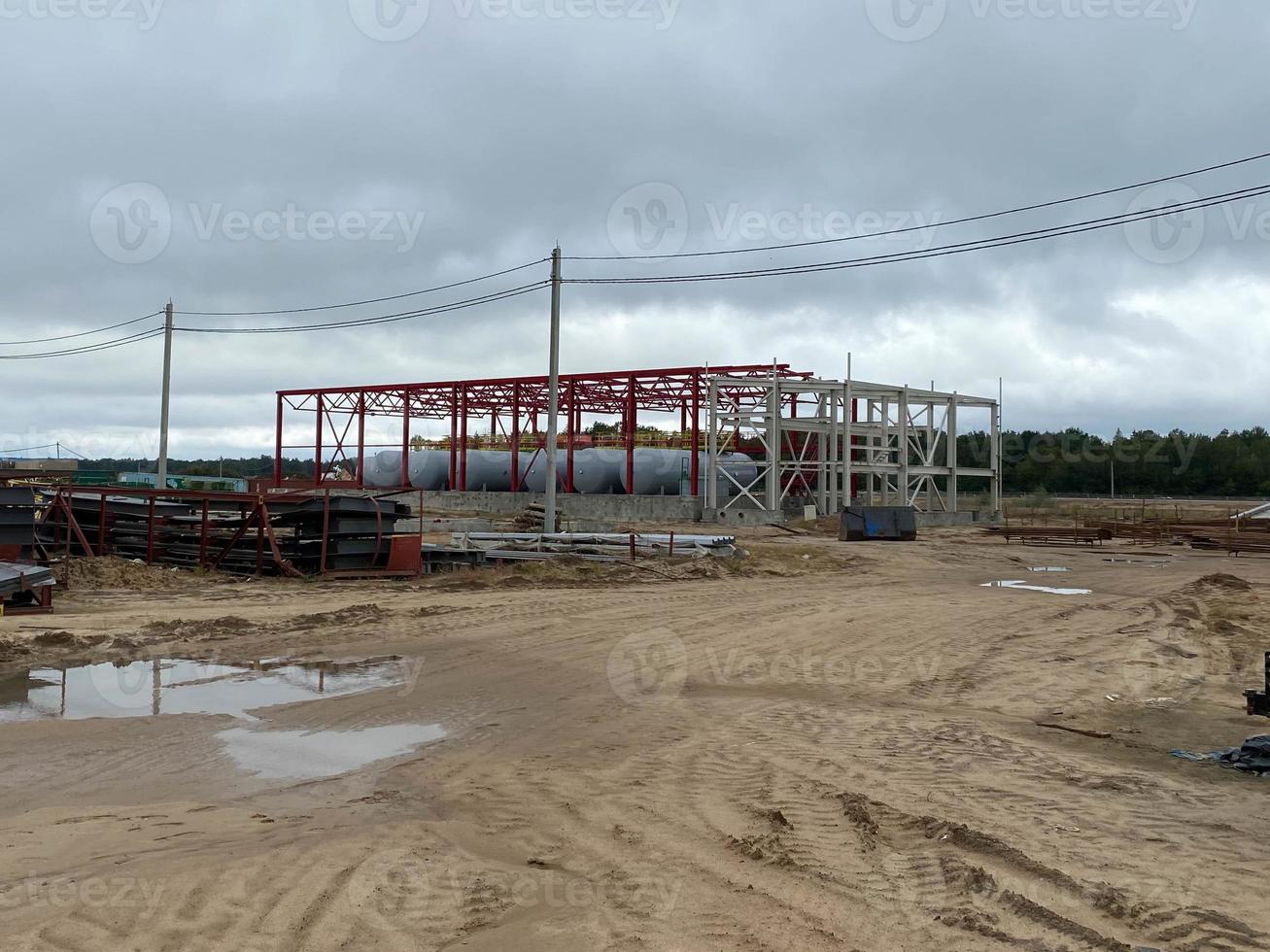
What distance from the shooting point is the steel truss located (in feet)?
138

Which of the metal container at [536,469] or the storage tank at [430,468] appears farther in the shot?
the storage tank at [430,468]

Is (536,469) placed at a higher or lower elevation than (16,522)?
higher

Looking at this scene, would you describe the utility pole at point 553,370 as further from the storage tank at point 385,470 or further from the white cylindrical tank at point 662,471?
the storage tank at point 385,470

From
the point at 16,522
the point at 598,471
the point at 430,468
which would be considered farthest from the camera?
the point at 430,468

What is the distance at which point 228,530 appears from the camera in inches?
839

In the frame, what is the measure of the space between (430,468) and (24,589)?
1873 inches

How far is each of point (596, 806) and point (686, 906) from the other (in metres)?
1.60

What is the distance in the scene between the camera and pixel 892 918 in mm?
4547

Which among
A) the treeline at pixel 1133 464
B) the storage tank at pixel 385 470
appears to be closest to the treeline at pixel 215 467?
the treeline at pixel 1133 464

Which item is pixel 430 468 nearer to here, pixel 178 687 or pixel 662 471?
pixel 662 471
